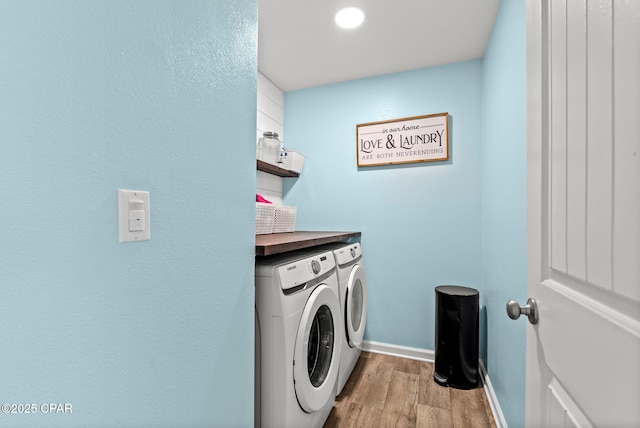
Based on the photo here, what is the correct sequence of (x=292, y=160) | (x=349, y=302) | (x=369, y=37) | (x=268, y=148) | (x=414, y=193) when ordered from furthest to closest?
(x=292, y=160) < (x=414, y=193) < (x=268, y=148) < (x=369, y=37) < (x=349, y=302)

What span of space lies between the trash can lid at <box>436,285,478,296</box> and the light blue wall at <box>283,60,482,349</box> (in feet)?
0.39

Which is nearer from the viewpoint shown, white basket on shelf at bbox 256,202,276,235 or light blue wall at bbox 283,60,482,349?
white basket on shelf at bbox 256,202,276,235

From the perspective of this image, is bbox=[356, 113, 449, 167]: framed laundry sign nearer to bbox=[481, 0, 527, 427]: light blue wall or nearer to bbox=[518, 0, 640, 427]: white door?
bbox=[481, 0, 527, 427]: light blue wall

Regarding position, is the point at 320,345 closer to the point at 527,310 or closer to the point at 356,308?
the point at 356,308

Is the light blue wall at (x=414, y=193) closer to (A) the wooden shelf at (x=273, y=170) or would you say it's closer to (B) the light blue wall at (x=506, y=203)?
(B) the light blue wall at (x=506, y=203)

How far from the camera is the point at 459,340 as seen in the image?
6.44ft

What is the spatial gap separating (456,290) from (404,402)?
831 millimetres

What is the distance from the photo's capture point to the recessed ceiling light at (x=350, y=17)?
1742 millimetres

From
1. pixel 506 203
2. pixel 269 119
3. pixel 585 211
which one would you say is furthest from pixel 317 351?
pixel 269 119

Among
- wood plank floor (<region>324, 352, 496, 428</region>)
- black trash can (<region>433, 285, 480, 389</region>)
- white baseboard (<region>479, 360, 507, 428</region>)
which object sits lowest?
wood plank floor (<region>324, 352, 496, 428</region>)

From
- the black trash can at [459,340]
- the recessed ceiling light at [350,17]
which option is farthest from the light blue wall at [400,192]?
the recessed ceiling light at [350,17]

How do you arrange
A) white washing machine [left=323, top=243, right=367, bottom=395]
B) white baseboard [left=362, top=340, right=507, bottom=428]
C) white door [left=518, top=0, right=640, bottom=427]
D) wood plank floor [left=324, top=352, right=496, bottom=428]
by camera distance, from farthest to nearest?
white baseboard [left=362, top=340, right=507, bottom=428] < white washing machine [left=323, top=243, right=367, bottom=395] < wood plank floor [left=324, top=352, right=496, bottom=428] < white door [left=518, top=0, right=640, bottom=427]

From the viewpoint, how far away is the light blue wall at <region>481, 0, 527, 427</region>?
1.26 m

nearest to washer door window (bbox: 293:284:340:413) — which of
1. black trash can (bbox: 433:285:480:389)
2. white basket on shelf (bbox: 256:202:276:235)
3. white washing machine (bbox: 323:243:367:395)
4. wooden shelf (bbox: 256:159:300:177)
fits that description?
white washing machine (bbox: 323:243:367:395)
